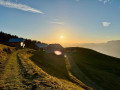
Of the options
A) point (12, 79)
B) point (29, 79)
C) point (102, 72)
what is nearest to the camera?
point (12, 79)

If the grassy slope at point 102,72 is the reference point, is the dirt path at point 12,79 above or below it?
above

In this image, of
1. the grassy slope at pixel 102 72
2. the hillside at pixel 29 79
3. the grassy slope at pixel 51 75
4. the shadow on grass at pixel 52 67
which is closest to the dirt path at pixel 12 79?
the hillside at pixel 29 79

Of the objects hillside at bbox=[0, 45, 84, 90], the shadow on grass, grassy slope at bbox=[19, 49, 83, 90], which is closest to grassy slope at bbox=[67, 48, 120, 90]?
the shadow on grass

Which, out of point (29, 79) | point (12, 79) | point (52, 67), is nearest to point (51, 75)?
point (29, 79)

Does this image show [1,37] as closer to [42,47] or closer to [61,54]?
[42,47]

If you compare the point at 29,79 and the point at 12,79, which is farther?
the point at 29,79

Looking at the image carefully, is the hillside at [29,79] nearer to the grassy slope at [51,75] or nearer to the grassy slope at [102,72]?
the grassy slope at [51,75]

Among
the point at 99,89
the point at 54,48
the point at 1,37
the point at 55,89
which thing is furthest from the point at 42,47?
the point at 55,89

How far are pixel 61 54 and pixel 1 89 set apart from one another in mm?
49315

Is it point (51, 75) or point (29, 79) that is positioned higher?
point (29, 79)

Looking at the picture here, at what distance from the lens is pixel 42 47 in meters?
89.8

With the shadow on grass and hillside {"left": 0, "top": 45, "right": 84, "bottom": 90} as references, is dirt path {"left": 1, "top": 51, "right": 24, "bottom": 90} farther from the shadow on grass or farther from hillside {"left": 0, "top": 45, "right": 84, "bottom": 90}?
the shadow on grass

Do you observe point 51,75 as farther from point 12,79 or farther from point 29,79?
point 12,79

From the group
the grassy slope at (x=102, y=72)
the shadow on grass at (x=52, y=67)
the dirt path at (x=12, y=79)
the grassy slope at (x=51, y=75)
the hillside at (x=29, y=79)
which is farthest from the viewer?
the grassy slope at (x=102, y=72)
